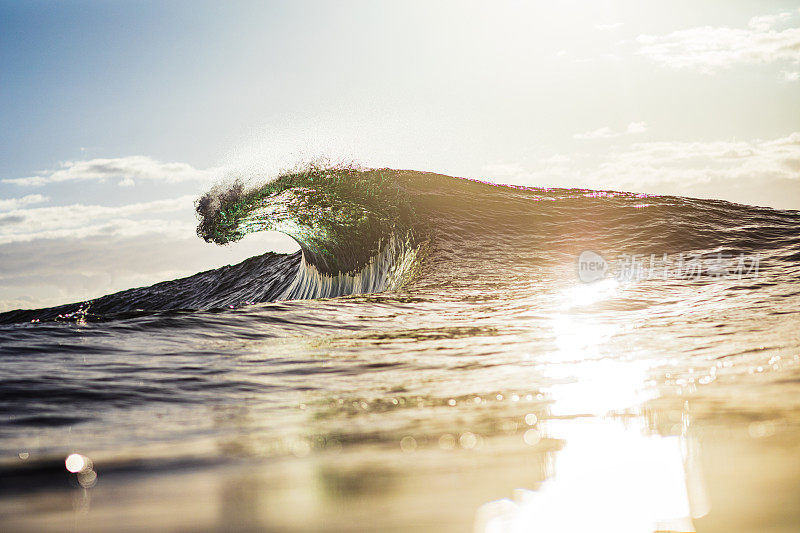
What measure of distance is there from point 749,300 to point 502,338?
3293 mm

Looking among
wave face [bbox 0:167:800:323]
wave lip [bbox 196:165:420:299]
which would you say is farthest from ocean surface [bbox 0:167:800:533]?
wave lip [bbox 196:165:420:299]

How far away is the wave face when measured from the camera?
1232 cm

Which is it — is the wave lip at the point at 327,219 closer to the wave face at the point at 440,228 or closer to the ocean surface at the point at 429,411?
the wave face at the point at 440,228

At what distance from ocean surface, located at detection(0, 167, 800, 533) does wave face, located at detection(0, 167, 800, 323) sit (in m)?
2.08

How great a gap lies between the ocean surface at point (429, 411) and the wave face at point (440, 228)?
208 cm

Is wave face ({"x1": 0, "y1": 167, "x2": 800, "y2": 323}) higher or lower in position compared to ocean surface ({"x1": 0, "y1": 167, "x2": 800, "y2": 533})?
higher

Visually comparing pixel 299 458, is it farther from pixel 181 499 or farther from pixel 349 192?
pixel 349 192

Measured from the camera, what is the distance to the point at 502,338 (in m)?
5.75

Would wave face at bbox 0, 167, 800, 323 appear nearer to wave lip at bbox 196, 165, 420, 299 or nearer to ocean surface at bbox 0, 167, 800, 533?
wave lip at bbox 196, 165, 420, 299

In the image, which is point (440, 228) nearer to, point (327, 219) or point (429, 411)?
point (327, 219)

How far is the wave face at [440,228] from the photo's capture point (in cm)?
1232

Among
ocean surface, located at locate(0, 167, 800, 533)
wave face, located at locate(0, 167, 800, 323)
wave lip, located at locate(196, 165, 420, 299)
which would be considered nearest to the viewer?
ocean surface, located at locate(0, 167, 800, 533)

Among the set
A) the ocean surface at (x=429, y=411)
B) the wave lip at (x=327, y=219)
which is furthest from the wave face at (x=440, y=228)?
the ocean surface at (x=429, y=411)

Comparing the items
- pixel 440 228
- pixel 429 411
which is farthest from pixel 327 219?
pixel 429 411
